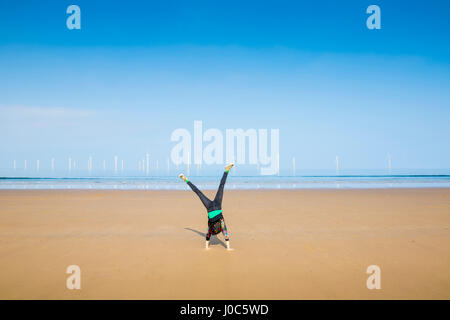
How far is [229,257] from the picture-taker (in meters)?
8.01

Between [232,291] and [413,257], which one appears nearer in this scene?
[232,291]

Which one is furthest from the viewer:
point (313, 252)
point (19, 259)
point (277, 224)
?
point (277, 224)

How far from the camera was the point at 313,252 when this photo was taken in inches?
336

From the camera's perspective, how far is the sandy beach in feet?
19.3

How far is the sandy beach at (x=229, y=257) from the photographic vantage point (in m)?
5.88

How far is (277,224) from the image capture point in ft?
42.8

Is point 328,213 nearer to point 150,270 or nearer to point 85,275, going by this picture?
point 150,270

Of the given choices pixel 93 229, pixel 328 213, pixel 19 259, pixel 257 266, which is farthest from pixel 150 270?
pixel 328 213
